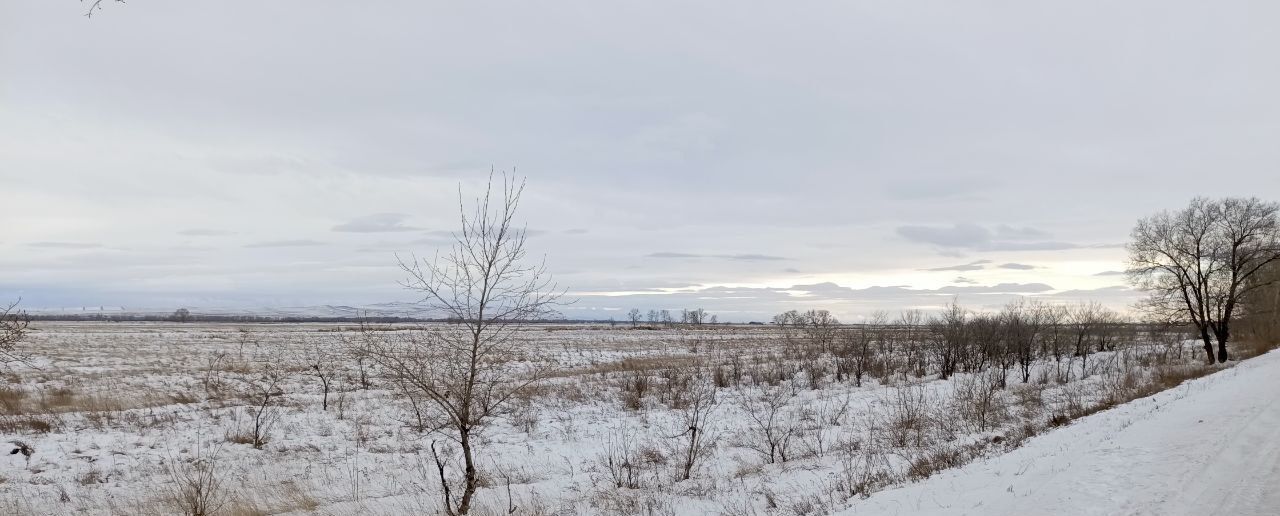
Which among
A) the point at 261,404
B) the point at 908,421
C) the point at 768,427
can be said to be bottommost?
the point at 261,404

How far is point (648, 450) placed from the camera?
1350 centimetres

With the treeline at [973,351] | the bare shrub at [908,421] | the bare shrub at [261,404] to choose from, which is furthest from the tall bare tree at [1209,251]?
the bare shrub at [261,404]

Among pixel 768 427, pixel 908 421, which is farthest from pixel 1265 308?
pixel 768 427

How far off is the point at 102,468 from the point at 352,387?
33.6ft

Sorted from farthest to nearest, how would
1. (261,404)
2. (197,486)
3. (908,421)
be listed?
(261,404)
(908,421)
(197,486)

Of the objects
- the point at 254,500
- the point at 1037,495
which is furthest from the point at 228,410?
the point at 1037,495

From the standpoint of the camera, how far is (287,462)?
12281 millimetres

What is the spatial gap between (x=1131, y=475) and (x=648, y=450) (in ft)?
28.2

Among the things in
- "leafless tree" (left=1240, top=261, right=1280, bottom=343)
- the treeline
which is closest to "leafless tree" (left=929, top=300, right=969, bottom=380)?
the treeline

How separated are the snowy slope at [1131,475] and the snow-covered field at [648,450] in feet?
0.12

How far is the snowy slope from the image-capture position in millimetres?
6020

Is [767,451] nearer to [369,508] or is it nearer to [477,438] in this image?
[477,438]

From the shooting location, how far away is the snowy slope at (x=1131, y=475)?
602cm

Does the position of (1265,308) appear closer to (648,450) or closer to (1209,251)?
(1209,251)
